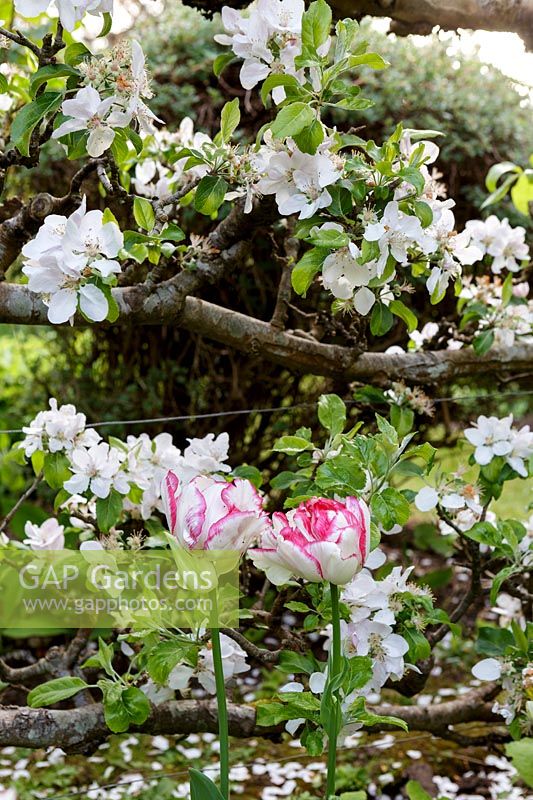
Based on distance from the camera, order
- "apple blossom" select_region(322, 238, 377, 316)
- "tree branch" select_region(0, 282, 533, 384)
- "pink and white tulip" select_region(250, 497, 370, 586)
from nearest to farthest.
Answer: "pink and white tulip" select_region(250, 497, 370, 586)
"apple blossom" select_region(322, 238, 377, 316)
"tree branch" select_region(0, 282, 533, 384)

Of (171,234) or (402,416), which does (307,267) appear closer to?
(171,234)

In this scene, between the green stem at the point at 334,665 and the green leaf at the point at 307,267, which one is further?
the green leaf at the point at 307,267

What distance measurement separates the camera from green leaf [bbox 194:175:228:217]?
131cm

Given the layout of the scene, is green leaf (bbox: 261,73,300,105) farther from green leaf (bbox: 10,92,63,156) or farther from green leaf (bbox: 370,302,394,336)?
green leaf (bbox: 370,302,394,336)

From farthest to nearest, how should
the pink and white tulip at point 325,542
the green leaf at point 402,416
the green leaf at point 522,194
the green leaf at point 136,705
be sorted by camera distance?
the green leaf at point 522,194
the green leaf at point 402,416
the green leaf at point 136,705
the pink and white tulip at point 325,542

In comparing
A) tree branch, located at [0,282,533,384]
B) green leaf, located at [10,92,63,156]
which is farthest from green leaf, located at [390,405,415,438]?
green leaf, located at [10,92,63,156]

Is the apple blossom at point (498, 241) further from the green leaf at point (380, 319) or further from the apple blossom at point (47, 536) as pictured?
the apple blossom at point (47, 536)

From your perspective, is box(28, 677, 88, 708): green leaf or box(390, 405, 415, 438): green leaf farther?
box(390, 405, 415, 438): green leaf

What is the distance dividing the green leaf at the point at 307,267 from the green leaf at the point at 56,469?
0.55 m

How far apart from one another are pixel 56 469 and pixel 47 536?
19cm

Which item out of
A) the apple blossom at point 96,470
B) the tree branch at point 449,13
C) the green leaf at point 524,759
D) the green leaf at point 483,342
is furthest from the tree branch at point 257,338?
the green leaf at point 524,759

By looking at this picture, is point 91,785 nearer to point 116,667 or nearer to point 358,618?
point 116,667

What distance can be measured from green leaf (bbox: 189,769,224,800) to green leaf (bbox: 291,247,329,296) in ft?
2.03

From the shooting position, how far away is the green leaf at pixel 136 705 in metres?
1.33
